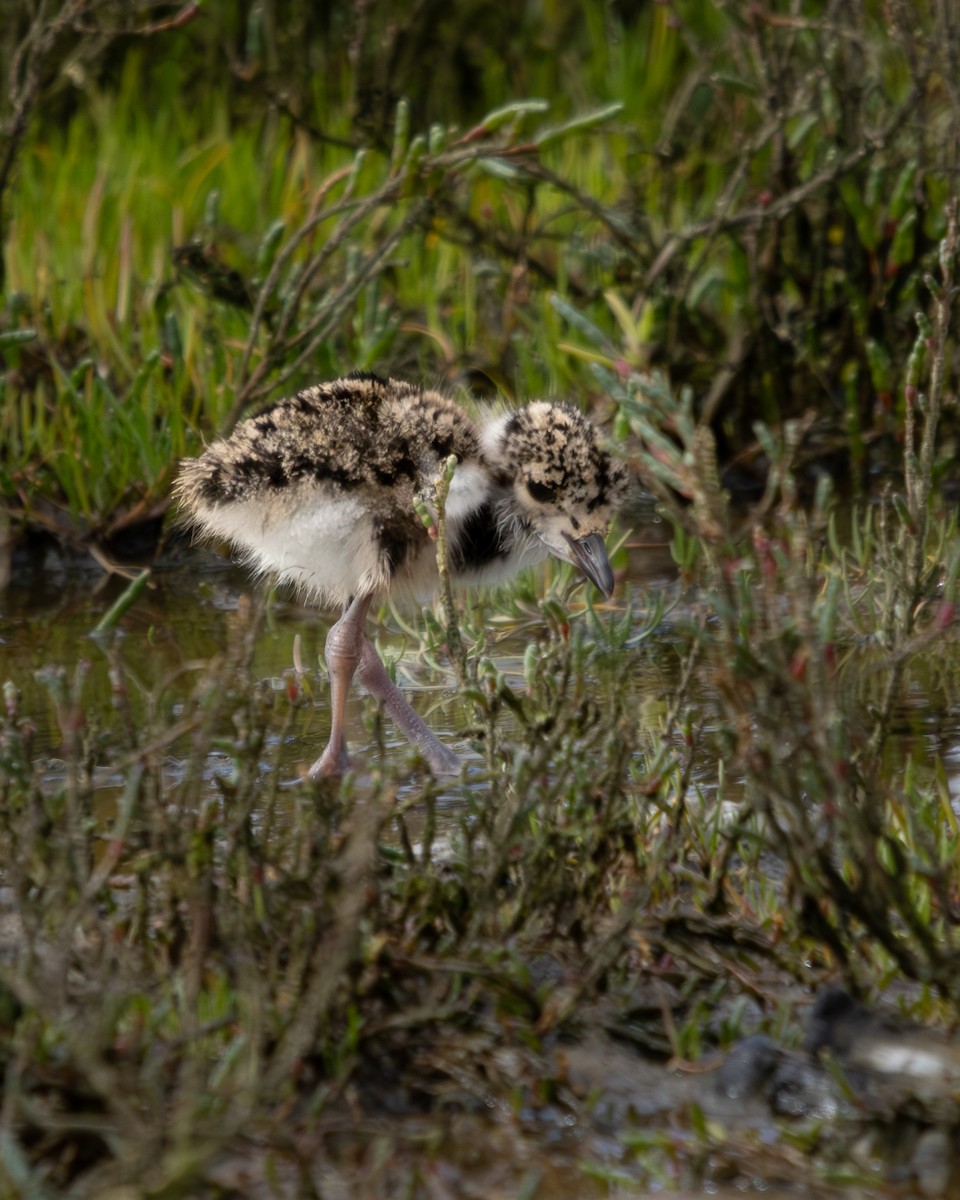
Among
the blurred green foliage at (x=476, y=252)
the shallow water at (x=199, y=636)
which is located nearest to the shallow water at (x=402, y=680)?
the shallow water at (x=199, y=636)

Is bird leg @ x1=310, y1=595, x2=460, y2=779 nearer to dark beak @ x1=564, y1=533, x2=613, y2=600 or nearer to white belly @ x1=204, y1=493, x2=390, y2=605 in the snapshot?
white belly @ x1=204, y1=493, x2=390, y2=605

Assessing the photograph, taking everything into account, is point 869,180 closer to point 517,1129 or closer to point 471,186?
point 471,186

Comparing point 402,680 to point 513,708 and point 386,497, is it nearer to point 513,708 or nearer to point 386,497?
point 386,497

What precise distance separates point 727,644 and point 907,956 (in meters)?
0.50

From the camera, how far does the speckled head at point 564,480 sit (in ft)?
13.1

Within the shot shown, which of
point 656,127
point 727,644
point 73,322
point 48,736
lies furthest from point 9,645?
point 656,127

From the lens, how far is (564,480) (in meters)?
3.99

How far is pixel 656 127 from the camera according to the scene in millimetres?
7586

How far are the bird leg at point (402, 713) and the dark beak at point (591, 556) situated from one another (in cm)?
51

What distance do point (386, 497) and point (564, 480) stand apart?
17.1 inches

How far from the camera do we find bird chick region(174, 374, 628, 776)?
379 centimetres

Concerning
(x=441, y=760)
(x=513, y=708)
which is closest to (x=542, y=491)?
(x=441, y=760)

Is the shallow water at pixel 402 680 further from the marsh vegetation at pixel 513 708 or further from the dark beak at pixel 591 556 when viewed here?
the dark beak at pixel 591 556

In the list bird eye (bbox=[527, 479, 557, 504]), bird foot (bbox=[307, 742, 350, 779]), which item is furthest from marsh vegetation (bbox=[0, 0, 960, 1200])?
bird eye (bbox=[527, 479, 557, 504])
